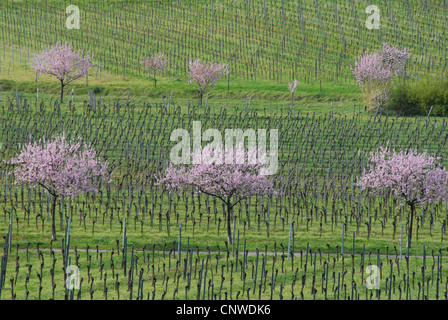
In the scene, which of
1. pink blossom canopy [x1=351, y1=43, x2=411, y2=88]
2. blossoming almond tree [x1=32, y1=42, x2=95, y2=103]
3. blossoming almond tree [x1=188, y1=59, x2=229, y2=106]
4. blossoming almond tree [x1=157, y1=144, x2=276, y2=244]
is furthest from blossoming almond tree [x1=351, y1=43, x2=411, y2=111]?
blossoming almond tree [x1=157, y1=144, x2=276, y2=244]

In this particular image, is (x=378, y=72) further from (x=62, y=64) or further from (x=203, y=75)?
(x=62, y=64)

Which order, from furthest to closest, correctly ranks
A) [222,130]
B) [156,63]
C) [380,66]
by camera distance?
[156,63] < [380,66] < [222,130]

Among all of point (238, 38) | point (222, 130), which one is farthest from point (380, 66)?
point (222, 130)

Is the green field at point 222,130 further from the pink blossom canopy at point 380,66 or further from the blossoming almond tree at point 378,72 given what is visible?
the pink blossom canopy at point 380,66

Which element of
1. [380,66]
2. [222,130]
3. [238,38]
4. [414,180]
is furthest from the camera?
[238,38]

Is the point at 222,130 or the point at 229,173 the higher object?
the point at 222,130

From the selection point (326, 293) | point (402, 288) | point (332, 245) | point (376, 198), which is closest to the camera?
point (326, 293)

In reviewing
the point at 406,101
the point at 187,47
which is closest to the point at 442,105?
the point at 406,101

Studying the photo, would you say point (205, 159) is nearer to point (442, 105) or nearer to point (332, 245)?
point (332, 245)

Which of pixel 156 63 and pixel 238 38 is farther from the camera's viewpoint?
pixel 238 38
